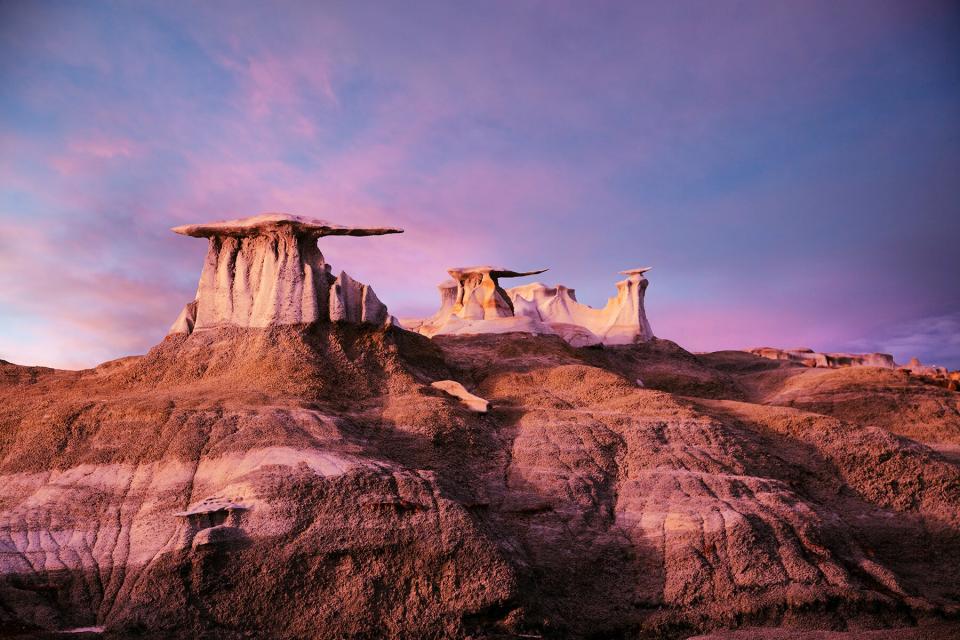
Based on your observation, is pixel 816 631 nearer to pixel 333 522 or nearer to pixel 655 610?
pixel 655 610

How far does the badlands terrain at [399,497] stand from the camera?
13.2 meters

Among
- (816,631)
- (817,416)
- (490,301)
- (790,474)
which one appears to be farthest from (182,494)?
(490,301)

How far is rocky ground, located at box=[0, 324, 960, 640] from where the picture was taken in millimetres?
13133

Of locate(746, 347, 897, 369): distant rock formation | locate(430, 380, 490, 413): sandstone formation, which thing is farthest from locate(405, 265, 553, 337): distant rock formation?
locate(746, 347, 897, 369): distant rock formation

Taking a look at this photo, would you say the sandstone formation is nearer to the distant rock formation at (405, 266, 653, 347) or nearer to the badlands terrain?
the badlands terrain

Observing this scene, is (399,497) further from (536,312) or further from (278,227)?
(536,312)

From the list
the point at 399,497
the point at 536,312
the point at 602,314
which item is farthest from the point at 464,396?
the point at 602,314

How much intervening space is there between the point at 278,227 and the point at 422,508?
12.4 m

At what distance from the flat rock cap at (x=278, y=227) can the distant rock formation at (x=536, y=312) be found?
13860 mm

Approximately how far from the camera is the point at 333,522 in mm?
13852

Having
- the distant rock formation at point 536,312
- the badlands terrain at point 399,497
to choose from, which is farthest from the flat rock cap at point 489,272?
the badlands terrain at point 399,497

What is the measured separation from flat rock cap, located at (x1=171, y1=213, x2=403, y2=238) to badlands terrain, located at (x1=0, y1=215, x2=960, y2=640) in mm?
87

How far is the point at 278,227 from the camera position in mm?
23250

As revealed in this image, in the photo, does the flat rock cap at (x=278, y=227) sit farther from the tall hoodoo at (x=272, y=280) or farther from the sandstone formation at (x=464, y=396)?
the sandstone formation at (x=464, y=396)
